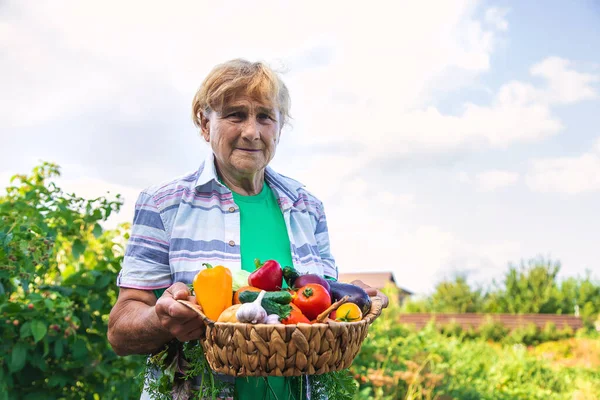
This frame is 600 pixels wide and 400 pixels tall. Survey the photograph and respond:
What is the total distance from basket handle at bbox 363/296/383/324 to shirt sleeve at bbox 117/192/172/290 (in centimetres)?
68

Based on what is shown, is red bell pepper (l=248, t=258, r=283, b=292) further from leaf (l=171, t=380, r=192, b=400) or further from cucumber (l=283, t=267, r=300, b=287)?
leaf (l=171, t=380, r=192, b=400)

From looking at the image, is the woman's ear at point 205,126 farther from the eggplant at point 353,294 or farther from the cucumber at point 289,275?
the eggplant at point 353,294

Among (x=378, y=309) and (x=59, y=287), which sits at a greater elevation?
(x=59, y=287)

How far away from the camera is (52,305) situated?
112 inches

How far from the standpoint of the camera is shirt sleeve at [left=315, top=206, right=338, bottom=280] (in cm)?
246

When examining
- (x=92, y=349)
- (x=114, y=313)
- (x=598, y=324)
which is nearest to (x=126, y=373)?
(x=92, y=349)

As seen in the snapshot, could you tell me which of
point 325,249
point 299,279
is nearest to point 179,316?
point 299,279

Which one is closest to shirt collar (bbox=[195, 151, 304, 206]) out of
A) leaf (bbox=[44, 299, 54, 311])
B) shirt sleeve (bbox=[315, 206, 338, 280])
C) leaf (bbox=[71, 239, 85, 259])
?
shirt sleeve (bbox=[315, 206, 338, 280])

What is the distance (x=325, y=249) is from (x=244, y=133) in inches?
26.8

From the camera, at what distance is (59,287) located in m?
3.34

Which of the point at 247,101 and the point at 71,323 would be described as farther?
the point at 71,323

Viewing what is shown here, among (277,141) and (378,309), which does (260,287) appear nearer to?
(378,309)

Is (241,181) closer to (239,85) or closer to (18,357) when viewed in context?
(239,85)

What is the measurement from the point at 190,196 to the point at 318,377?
0.77 meters
